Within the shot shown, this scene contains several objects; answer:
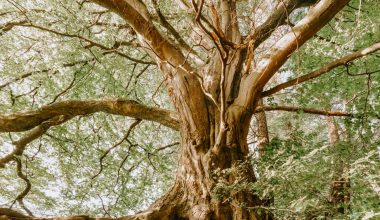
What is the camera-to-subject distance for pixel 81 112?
3.72 meters

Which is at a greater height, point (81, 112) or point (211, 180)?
point (81, 112)

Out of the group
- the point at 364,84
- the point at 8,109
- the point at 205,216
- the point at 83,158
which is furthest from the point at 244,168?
the point at 8,109

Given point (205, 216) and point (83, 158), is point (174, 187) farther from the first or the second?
point (83, 158)

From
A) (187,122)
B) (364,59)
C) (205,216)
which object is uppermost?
(364,59)

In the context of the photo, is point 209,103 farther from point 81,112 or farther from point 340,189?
point 340,189

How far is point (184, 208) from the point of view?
3.09 metres

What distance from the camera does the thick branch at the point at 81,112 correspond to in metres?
3.31

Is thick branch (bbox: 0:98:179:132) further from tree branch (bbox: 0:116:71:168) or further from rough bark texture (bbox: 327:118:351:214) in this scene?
rough bark texture (bbox: 327:118:351:214)

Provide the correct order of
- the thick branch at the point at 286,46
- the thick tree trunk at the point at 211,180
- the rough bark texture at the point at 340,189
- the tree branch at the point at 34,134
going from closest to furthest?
the rough bark texture at the point at 340,189, the thick tree trunk at the point at 211,180, the thick branch at the point at 286,46, the tree branch at the point at 34,134

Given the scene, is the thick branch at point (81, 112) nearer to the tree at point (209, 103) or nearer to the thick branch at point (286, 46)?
the tree at point (209, 103)

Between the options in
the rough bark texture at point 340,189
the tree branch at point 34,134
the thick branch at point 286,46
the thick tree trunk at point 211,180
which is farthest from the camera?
the tree branch at point 34,134

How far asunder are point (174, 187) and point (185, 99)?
101cm

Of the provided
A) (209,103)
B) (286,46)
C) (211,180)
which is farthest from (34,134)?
(286,46)

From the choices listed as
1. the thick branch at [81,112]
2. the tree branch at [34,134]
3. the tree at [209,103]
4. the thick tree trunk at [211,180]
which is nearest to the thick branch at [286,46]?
the tree at [209,103]
